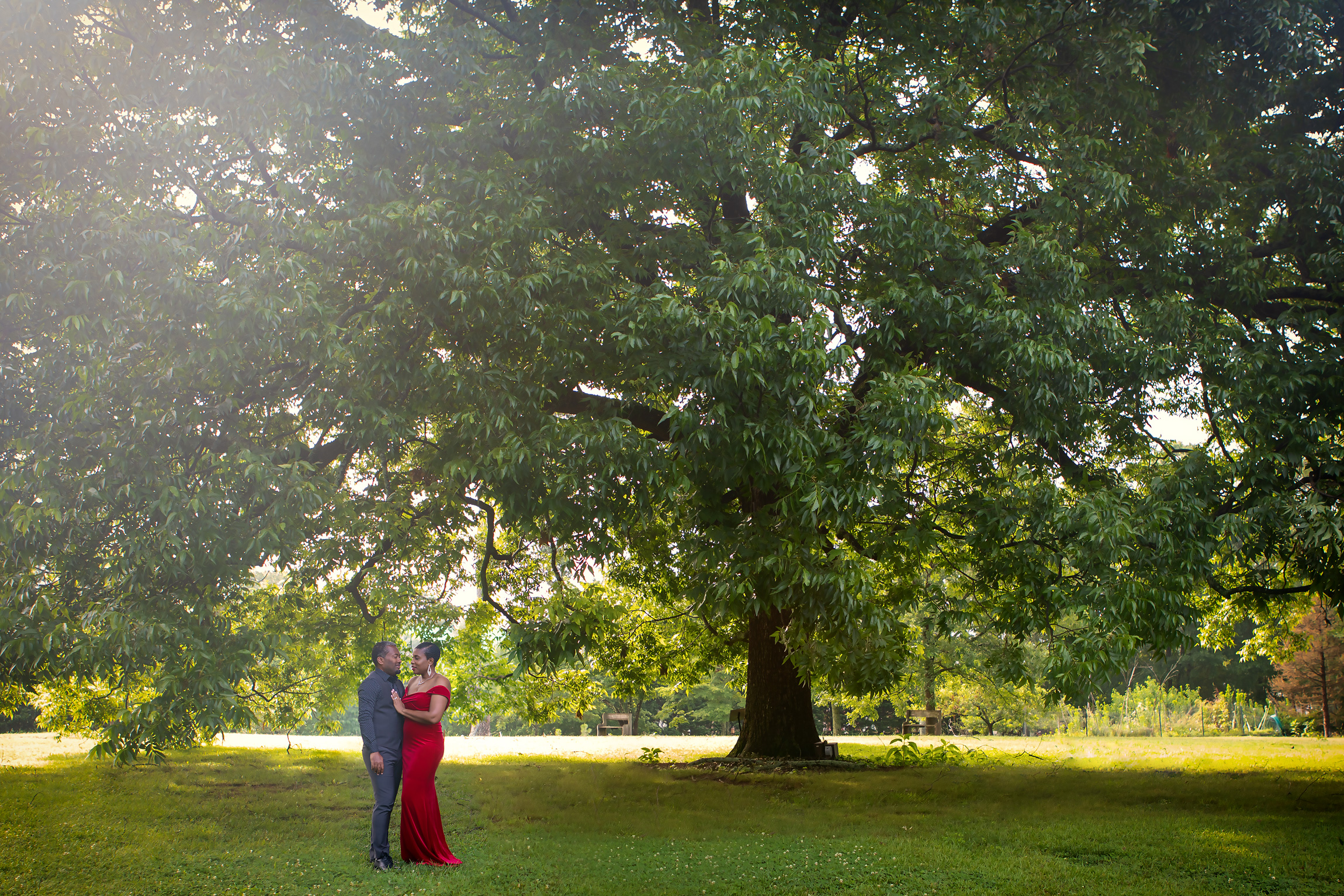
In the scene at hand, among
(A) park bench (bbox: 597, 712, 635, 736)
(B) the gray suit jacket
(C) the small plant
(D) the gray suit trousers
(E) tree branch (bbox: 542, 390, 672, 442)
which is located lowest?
(A) park bench (bbox: 597, 712, 635, 736)

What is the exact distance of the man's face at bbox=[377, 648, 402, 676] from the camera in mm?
8266

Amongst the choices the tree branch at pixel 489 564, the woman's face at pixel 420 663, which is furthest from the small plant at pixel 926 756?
the woman's face at pixel 420 663

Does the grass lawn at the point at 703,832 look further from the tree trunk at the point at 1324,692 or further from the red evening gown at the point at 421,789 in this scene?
the tree trunk at the point at 1324,692

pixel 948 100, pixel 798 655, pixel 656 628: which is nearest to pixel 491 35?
pixel 948 100

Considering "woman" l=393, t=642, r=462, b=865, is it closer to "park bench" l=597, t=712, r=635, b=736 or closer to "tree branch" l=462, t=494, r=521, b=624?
"tree branch" l=462, t=494, r=521, b=624

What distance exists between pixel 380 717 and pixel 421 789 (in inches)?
30.6

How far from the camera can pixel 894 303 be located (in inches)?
424

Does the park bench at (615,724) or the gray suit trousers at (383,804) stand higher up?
the gray suit trousers at (383,804)

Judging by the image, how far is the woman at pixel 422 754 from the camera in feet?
27.1

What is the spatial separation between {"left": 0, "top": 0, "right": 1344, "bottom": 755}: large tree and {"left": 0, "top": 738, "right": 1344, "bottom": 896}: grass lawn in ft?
6.08

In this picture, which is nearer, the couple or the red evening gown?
the couple

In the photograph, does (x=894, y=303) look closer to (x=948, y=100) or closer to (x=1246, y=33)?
(x=948, y=100)

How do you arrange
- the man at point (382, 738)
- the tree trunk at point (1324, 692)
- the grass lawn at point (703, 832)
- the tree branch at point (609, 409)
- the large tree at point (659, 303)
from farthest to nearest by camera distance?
the tree trunk at point (1324, 692)
the tree branch at point (609, 409)
the large tree at point (659, 303)
the man at point (382, 738)
the grass lawn at point (703, 832)

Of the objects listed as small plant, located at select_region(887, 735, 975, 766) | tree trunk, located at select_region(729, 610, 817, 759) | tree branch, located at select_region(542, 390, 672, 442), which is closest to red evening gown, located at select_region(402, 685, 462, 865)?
tree branch, located at select_region(542, 390, 672, 442)
